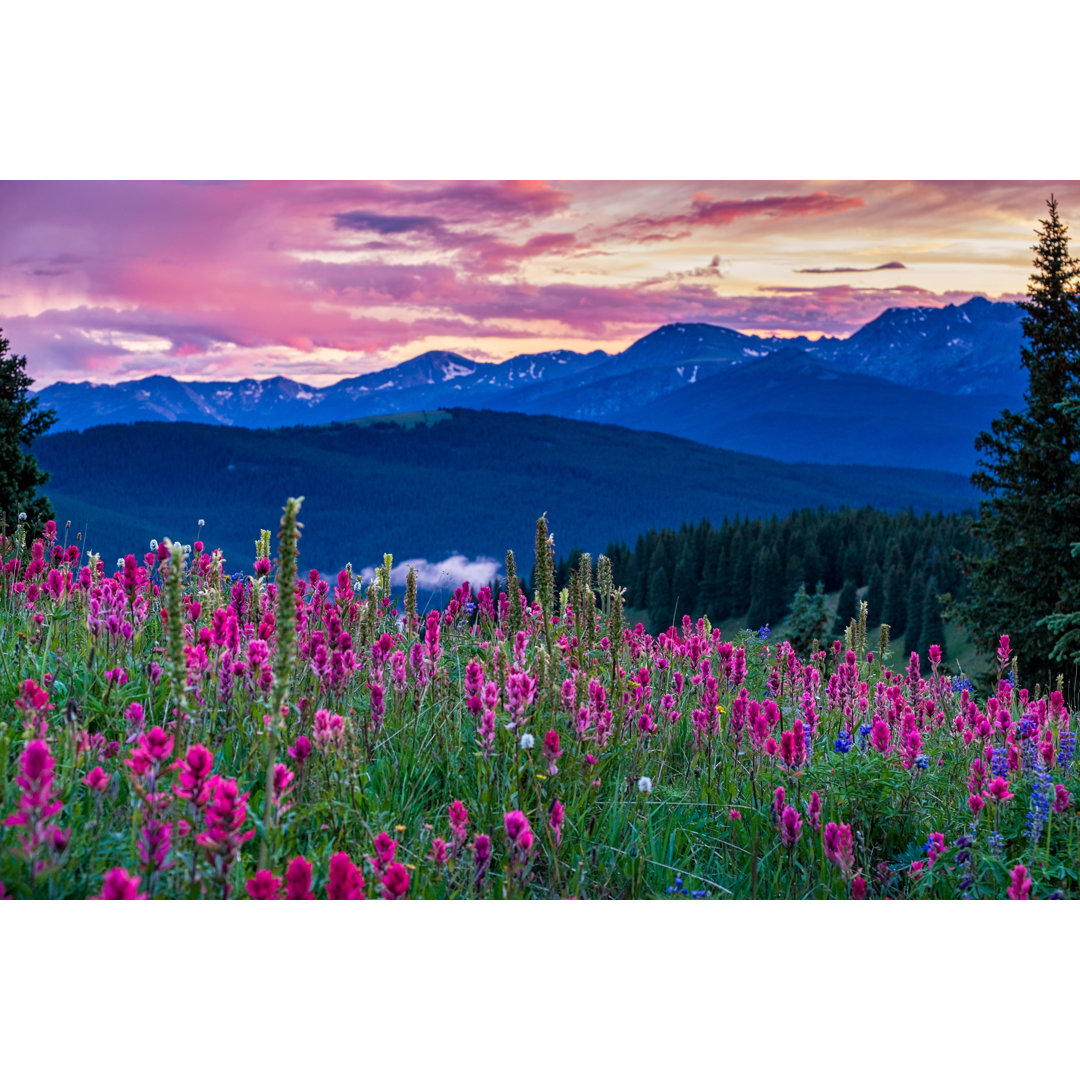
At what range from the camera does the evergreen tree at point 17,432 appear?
1786 cm

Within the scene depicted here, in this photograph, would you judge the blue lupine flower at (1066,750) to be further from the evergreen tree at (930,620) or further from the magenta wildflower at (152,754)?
the evergreen tree at (930,620)

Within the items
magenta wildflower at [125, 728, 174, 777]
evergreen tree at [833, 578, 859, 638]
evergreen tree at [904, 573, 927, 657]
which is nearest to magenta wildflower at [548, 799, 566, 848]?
magenta wildflower at [125, 728, 174, 777]

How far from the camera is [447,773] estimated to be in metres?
3.41

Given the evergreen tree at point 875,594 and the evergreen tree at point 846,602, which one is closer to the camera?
the evergreen tree at point 875,594

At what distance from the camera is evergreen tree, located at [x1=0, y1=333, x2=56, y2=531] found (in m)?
17.9

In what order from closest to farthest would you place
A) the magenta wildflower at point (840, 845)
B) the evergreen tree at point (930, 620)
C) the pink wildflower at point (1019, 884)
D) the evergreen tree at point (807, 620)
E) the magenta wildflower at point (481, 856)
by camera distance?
the magenta wildflower at point (481, 856) → the pink wildflower at point (1019, 884) → the magenta wildflower at point (840, 845) → the evergreen tree at point (807, 620) → the evergreen tree at point (930, 620)

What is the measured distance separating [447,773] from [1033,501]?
76.4 ft

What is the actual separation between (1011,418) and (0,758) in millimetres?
25562

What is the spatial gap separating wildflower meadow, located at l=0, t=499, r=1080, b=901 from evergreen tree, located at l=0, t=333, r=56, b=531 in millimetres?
15651

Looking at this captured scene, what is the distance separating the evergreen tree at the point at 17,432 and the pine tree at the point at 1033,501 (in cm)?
2225

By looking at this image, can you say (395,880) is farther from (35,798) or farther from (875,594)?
(875,594)

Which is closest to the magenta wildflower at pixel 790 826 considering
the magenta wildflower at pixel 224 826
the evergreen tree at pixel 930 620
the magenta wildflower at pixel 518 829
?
the magenta wildflower at pixel 518 829

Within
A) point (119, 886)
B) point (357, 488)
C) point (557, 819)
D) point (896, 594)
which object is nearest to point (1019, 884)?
point (557, 819)

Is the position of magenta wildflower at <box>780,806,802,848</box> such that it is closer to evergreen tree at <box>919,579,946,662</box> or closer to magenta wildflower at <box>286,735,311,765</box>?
magenta wildflower at <box>286,735,311,765</box>
